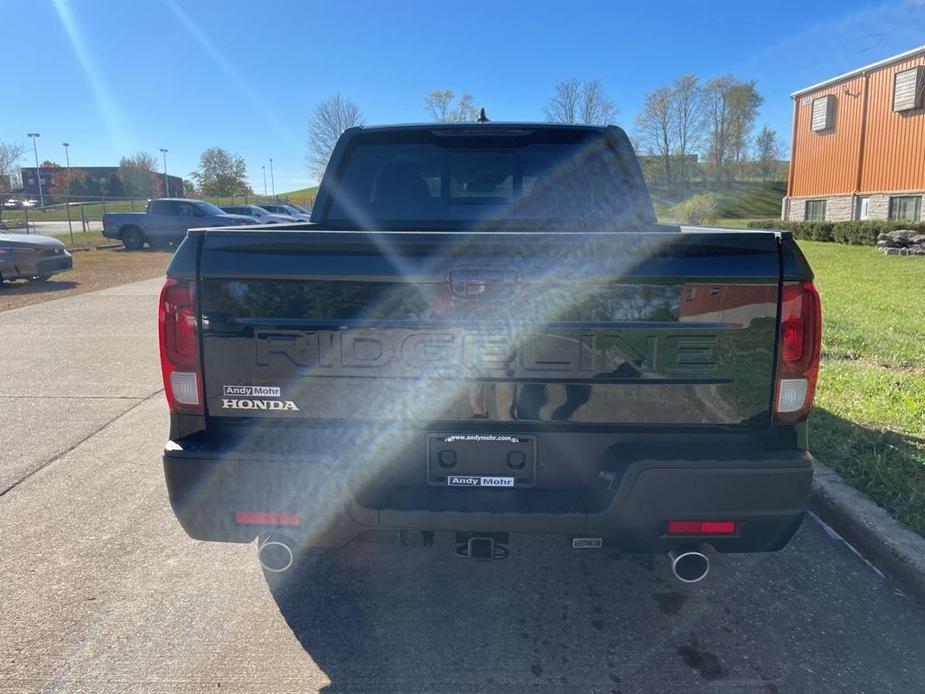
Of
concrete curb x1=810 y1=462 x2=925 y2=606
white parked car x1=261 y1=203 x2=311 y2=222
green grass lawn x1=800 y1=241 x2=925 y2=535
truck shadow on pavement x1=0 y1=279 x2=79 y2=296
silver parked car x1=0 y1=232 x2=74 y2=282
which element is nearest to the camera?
concrete curb x1=810 y1=462 x2=925 y2=606

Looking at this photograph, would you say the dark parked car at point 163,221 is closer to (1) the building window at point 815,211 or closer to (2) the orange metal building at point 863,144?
(2) the orange metal building at point 863,144

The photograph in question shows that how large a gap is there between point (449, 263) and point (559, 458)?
0.76 m

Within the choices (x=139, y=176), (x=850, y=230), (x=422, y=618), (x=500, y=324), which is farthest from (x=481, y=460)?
(x=139, y=176)

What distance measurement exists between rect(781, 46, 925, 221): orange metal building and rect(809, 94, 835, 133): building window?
47 mm

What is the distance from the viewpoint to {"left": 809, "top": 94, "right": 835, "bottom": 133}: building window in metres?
34.3

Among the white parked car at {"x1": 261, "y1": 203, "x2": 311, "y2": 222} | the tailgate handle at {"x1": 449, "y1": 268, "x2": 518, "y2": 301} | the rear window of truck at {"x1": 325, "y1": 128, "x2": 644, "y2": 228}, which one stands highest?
the white parked car at {"x1": 261, "y1": 203, "x2": 311, "y2": 222}

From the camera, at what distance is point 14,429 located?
17.1 ft

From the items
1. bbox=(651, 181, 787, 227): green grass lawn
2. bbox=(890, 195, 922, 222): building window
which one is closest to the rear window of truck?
bbox=(890, 195, 922, 222): building window

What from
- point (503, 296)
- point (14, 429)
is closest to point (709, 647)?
point (503, 296)

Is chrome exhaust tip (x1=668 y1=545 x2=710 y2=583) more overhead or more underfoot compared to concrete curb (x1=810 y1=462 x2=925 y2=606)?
more overhead

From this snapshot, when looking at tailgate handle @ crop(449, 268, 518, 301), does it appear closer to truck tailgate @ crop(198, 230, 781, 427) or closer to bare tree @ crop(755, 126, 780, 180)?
truck tailgate @ crop(198, 230, 781, 427)

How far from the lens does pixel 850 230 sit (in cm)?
2633

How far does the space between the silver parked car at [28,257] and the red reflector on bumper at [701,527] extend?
14983mm

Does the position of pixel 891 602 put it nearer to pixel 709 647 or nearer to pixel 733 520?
pixel 709 647
